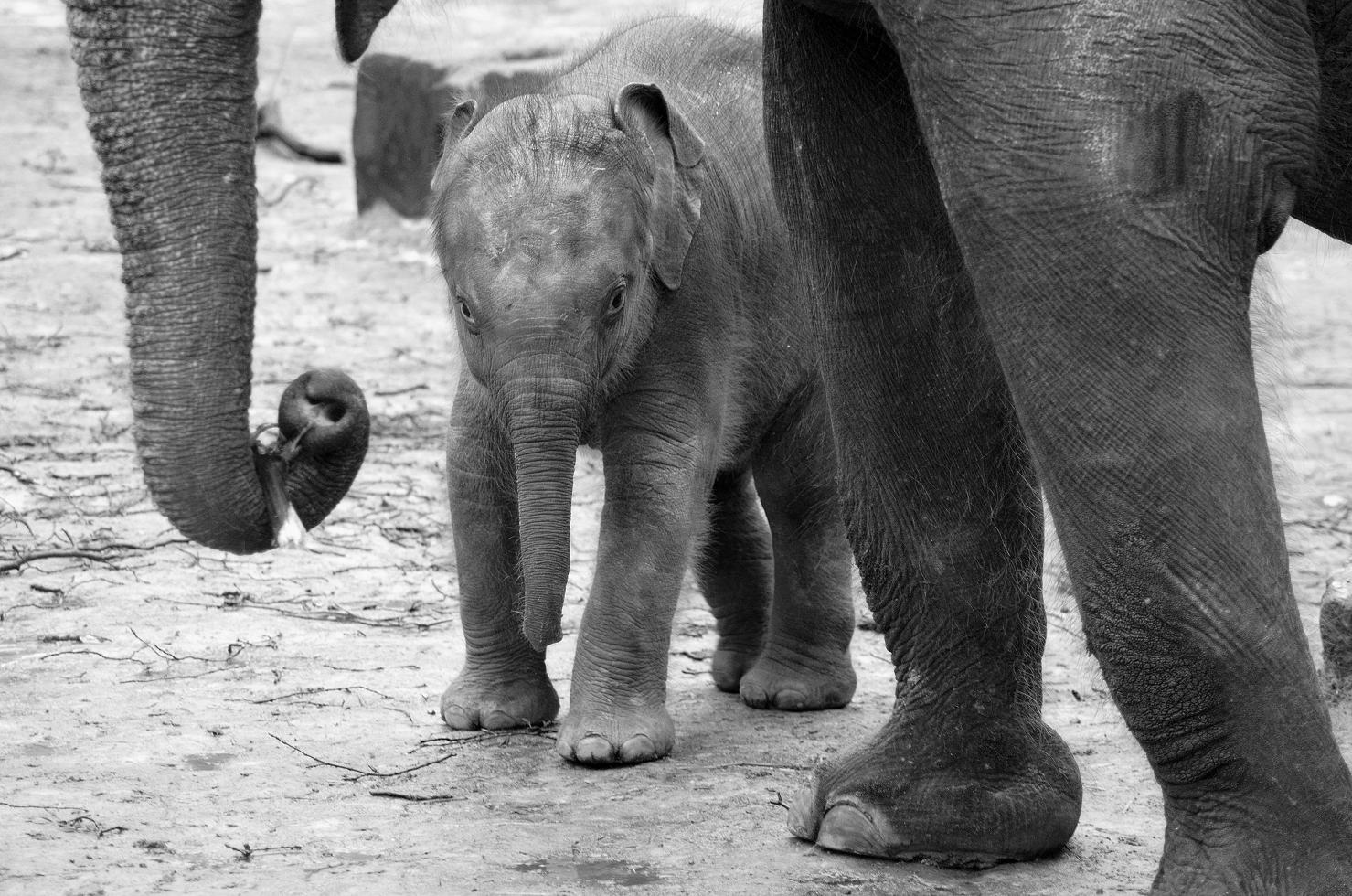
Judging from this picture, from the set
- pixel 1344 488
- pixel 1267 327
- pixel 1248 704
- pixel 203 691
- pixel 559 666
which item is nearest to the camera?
pixel 1248 704

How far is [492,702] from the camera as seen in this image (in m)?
4.57

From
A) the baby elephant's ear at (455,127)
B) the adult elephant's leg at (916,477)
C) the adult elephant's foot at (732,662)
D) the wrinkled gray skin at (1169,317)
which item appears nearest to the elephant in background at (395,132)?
the adult elephant's foot at (732,662)

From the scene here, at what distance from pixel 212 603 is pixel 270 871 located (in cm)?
210

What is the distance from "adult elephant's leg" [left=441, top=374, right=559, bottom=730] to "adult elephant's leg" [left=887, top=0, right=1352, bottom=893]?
2.04m

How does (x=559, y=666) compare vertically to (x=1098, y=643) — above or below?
below

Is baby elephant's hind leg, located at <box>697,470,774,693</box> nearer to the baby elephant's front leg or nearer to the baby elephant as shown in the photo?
the baby elephant

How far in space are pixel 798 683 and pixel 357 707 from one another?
1060 mm

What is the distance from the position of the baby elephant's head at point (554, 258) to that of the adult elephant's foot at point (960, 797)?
710 millimetres

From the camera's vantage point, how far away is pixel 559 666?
516cm

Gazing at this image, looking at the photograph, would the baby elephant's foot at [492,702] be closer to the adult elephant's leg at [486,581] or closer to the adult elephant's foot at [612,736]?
the adult elephant's leg at [486,581]

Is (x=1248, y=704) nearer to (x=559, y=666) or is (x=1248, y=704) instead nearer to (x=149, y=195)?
(x=149, y=195)

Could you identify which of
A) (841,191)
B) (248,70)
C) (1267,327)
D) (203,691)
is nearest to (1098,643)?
(1267,327)

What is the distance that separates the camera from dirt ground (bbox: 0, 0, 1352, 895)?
3.52 m

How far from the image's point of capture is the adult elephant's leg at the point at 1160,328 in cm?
254
